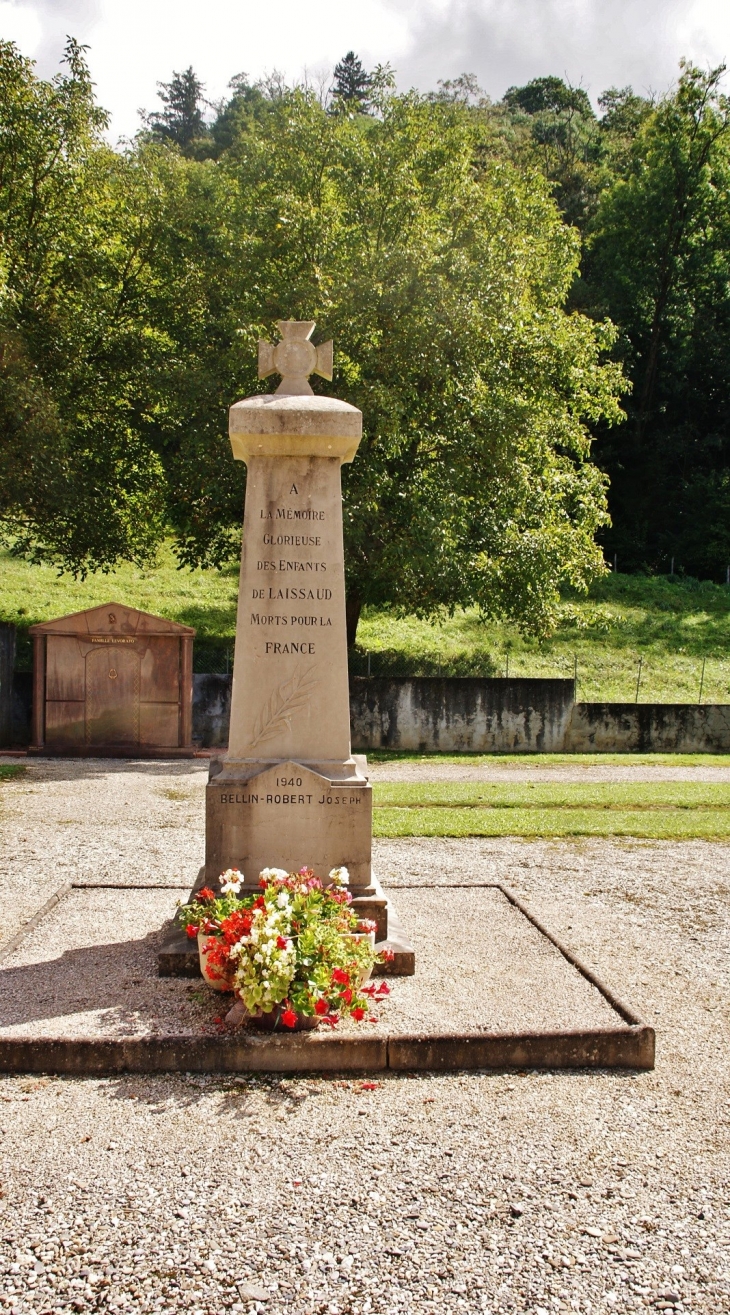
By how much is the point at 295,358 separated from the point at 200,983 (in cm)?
409

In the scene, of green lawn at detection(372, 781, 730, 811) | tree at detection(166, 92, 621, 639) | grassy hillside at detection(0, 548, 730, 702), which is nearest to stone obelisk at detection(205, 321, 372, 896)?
green lawn at detection(372, 781, 730, 811)

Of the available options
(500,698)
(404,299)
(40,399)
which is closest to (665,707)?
(500,698)

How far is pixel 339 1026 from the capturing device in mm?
5238

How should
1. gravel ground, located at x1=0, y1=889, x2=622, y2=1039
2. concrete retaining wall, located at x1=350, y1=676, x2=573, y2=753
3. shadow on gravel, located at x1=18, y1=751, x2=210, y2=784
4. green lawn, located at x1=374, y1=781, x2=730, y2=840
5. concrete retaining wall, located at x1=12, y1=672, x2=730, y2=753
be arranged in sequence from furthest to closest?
concrete retaining wall, located at x1=350, y1=676, x2=573, y2=753, concrete retaining wall, located at x1=12, y1=672, x2=730, y2=753, shadow on gravel, located at x1=18, y1=751, x2=210, y2=784, green lawn, located at x1=374, y1=781, x2=730, y2=840, gravel ground, located at x1=0, y1=889, x2=622, y2=1039

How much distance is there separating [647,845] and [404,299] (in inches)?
471

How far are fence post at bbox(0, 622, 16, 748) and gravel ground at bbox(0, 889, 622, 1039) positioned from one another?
11.5 m

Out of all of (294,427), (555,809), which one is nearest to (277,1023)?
(294,427)

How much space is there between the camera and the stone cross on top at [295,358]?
22.4 feet

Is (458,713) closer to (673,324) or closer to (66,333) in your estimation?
(66,333)

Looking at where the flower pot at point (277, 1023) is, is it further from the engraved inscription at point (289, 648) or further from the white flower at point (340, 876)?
the engraved inscription at point (289, 648)

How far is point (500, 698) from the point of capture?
20.2m

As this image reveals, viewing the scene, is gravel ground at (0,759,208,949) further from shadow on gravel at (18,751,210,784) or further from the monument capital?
the monument capital

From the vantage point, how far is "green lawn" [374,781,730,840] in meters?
11.7

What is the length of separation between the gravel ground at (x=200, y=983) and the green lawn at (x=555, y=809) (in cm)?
410
